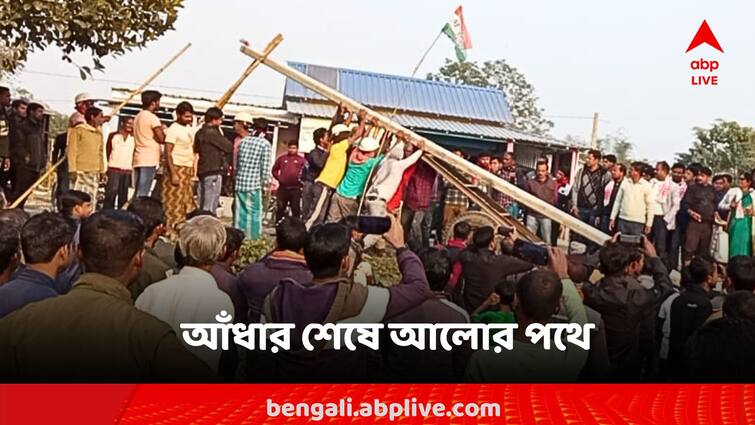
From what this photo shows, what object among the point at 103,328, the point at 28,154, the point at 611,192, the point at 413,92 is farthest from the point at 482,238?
the point at 28,154

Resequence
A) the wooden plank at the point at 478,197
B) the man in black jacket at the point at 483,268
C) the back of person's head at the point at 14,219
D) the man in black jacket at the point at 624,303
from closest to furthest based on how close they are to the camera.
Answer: the back of person's head at the point at 14,219 < the man in black jacket at the point at 624,303 < the man in black jacket at the point at 483,268 < the wooden plank at the point at 478,197

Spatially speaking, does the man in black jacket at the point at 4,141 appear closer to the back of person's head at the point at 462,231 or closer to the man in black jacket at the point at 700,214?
the back of person's head at the point at 462,231

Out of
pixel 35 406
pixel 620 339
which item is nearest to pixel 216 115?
pixel 35 406

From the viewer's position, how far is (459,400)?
2.62 m

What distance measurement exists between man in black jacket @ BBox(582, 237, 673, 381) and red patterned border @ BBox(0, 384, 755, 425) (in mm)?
207

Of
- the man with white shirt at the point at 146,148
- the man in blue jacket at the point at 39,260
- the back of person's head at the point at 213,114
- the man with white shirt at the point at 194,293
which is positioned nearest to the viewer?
the man in blue jacket at the point at 39,260

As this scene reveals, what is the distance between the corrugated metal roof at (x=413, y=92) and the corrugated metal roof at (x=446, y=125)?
8cm

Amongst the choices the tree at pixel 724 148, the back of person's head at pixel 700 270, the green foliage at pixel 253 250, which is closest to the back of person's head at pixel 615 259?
the back of person's head at pixel 700 270

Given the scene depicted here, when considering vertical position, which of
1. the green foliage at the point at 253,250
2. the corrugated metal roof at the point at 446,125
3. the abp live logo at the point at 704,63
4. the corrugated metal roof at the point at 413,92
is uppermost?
the abp live logo at the point at 704,63

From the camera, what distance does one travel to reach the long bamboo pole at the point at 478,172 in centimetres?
318

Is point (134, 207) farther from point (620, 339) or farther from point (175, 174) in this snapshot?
point (620, 339)

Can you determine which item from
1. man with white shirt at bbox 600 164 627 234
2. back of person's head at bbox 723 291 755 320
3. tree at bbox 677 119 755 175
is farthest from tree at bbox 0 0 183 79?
back of person's head at bbox 723 291 755 320

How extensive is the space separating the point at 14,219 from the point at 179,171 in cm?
115

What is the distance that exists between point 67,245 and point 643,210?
7.78 ft
